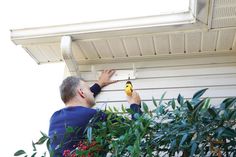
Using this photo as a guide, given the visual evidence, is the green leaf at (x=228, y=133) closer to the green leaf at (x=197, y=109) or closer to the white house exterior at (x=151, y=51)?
the green leaf at (x=197, y=109)

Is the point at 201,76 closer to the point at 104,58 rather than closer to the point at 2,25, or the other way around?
the point at 104,58

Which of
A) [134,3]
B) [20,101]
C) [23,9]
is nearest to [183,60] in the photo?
[134,3]

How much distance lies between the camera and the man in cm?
192

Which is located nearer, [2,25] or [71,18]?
[71,18]

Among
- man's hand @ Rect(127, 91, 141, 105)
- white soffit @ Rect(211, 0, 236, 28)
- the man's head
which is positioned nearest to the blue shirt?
the man's head

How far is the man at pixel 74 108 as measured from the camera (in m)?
1.92

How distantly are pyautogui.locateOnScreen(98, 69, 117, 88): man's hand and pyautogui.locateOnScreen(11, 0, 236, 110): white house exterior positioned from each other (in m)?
0.05

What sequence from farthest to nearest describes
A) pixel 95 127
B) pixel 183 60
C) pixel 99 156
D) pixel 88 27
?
pixel 183 60 → pixel 88 27 → pixel 95 127 → pixel 99 156

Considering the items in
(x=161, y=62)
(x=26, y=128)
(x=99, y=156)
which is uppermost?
(x=161, y=62)

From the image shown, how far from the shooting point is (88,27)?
2.66m

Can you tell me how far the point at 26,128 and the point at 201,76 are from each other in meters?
2.22

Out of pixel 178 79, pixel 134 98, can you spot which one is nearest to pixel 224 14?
pixel 178 79

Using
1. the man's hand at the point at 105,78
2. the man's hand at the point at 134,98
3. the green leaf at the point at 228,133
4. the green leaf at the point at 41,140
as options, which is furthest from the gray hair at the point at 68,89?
the green leaf at the point at 228,133

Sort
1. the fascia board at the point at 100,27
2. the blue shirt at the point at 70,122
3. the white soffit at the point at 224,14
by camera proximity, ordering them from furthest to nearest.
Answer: the fascia board at the point at 100,27, the white soffit at the point at 224,14, the blue shirt at the point at 70,122
